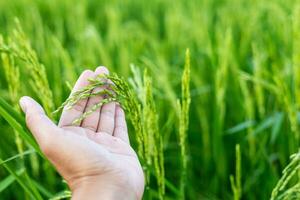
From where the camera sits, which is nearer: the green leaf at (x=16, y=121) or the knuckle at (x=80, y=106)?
the green leaf at (x=16, y=121)

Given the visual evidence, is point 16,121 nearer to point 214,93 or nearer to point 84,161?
point 84,161

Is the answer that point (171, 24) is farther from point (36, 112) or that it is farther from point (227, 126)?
point (36, 112)

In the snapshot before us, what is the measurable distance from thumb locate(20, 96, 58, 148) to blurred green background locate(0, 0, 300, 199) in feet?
0.77

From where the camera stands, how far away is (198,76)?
1959mm

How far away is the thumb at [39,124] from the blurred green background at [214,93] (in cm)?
23

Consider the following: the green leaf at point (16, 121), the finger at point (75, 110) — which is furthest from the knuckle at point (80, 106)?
the green leaf at point (16, 121)

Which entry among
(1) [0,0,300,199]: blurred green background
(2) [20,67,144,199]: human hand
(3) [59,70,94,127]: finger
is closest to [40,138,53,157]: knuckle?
(2) [20,67,144,199]: human hand

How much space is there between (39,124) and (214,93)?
1.09 metres

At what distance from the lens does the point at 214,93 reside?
1918 millimetres

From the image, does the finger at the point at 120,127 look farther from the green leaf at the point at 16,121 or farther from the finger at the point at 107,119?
the green leaf at the point at 16,121

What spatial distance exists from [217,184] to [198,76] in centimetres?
47

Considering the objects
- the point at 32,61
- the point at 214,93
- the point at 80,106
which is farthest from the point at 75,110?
the point at 214,93

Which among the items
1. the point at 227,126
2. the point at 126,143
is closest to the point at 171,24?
the point at 227,126

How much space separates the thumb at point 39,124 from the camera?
2.96 ft
